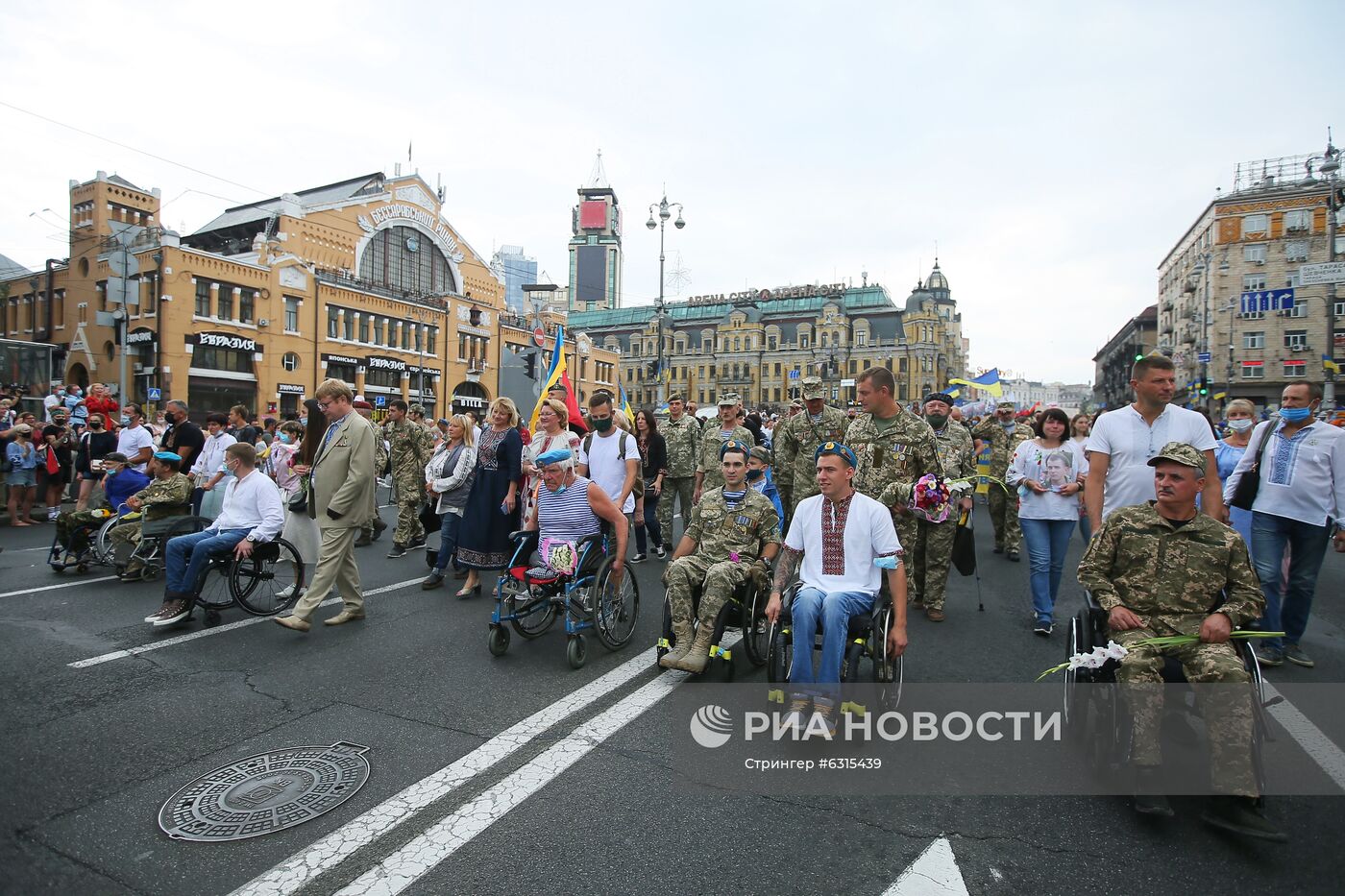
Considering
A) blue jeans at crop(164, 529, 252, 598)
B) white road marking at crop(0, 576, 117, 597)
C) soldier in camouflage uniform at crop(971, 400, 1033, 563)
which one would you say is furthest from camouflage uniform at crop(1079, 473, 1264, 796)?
white road marking at crop(0, 576, 117, 597)

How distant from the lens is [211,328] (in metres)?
35.8

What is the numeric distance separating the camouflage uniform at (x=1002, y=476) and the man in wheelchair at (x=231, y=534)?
8.14 metres

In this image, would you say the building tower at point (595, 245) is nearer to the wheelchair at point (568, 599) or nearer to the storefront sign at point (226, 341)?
the storefront sign at point (226, 341)

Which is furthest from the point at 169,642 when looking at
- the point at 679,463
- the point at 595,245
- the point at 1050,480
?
the point at 595,245

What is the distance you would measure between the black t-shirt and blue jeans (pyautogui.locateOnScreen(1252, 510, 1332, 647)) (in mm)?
11028

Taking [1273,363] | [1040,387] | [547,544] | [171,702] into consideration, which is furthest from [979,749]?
[1040,387]

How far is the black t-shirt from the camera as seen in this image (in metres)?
8.90

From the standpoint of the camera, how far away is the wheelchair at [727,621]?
4578 millimetres

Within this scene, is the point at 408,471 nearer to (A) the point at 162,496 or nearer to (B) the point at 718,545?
(A) the point at 162,496

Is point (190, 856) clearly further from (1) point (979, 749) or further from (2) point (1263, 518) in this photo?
(2) point (1263, 518)

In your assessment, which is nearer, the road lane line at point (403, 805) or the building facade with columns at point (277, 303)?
the road lane line at point (403, 805)

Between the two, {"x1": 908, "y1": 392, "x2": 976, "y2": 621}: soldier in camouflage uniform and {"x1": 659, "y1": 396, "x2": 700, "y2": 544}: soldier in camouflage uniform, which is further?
{"x1": 659, "y1": 396, "x2": 700, "y2": 544}: soldier in camouflage uniform

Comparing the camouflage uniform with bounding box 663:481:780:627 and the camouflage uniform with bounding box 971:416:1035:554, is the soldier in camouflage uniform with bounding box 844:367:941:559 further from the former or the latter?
the camouflage uniform with bounding box 971:416:1035:554

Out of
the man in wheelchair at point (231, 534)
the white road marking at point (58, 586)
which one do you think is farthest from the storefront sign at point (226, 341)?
the man in wheelchair at point (231, 534)
